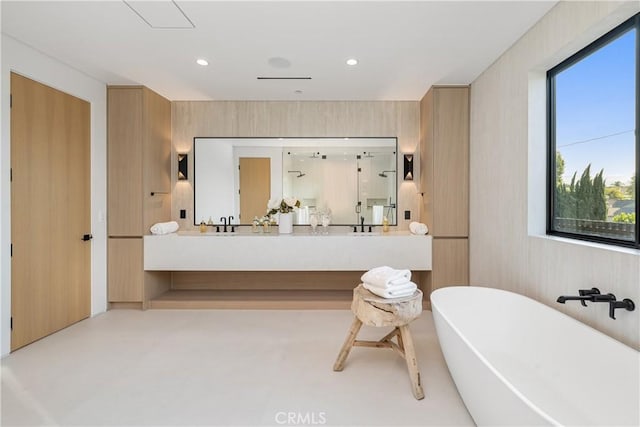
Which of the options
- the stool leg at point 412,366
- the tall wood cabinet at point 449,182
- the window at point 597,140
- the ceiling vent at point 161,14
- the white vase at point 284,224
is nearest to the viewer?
the window at point 597,140

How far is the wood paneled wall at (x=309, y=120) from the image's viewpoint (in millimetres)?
4379

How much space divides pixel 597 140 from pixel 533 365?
151 cm

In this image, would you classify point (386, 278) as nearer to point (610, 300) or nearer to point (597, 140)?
point (610, 300)

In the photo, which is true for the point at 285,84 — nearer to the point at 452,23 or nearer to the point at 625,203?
the point at 452,23

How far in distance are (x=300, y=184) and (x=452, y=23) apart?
2.47 metres

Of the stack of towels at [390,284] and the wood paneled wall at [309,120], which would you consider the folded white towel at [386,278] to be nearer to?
the stack of towels at [390,284]

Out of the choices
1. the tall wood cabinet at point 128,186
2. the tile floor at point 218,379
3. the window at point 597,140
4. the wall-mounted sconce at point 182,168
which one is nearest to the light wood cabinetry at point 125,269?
the tall wood cabinet at point 128,186

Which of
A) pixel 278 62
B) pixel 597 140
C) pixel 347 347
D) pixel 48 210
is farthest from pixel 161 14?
pixel 597 140

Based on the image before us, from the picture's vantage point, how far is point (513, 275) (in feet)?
9.56

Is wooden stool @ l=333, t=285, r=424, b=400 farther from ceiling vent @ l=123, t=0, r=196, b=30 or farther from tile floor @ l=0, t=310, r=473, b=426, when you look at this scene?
ceiling vent @ l=123, t=0, r=196, b=30

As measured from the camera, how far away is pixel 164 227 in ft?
13.1

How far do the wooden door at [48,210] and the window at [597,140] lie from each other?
4263 millimetres

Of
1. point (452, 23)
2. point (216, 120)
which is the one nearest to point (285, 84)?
point (216, 120)

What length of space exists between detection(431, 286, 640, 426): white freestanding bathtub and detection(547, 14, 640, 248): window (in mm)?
644
